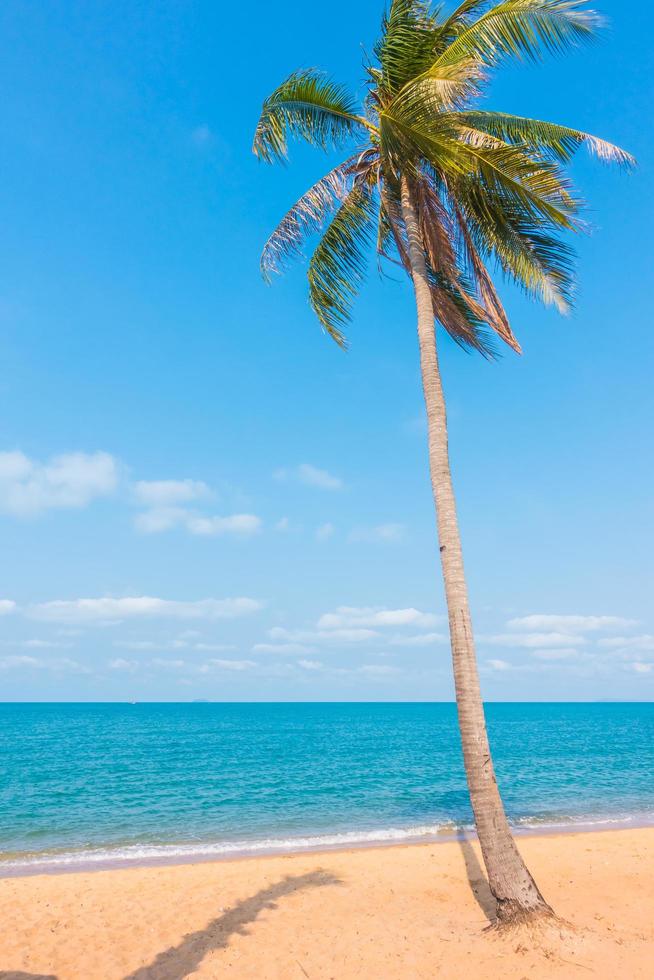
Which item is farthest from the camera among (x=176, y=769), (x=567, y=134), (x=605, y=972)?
(x=176, y=769)

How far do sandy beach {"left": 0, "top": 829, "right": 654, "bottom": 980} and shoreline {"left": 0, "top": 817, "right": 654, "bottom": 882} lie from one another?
1.39 metres

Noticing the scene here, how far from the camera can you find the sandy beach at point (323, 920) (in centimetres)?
731

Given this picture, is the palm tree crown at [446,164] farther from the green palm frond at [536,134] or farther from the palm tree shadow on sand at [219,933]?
the palm tree shadow on sand at [219,933]

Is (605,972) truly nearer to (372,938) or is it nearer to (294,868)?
(372,938)

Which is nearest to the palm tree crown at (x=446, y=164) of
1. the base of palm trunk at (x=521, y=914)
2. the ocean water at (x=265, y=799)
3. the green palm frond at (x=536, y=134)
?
the green palm frond at (x=536, y=134)

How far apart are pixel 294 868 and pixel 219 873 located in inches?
61.8

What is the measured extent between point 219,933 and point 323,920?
1.58 metres

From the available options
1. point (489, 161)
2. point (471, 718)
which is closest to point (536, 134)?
point (489, 161)

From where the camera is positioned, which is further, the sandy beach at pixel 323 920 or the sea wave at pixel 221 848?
the sea wave at pixel 221 848

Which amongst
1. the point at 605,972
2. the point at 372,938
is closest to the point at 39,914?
the point at 372,938

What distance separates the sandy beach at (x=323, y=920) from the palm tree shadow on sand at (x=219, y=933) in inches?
1.2

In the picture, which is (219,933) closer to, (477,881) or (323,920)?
(323,920)

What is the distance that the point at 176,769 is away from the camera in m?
34.4

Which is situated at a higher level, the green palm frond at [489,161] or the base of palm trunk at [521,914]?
the green palm frond at [489,161]
